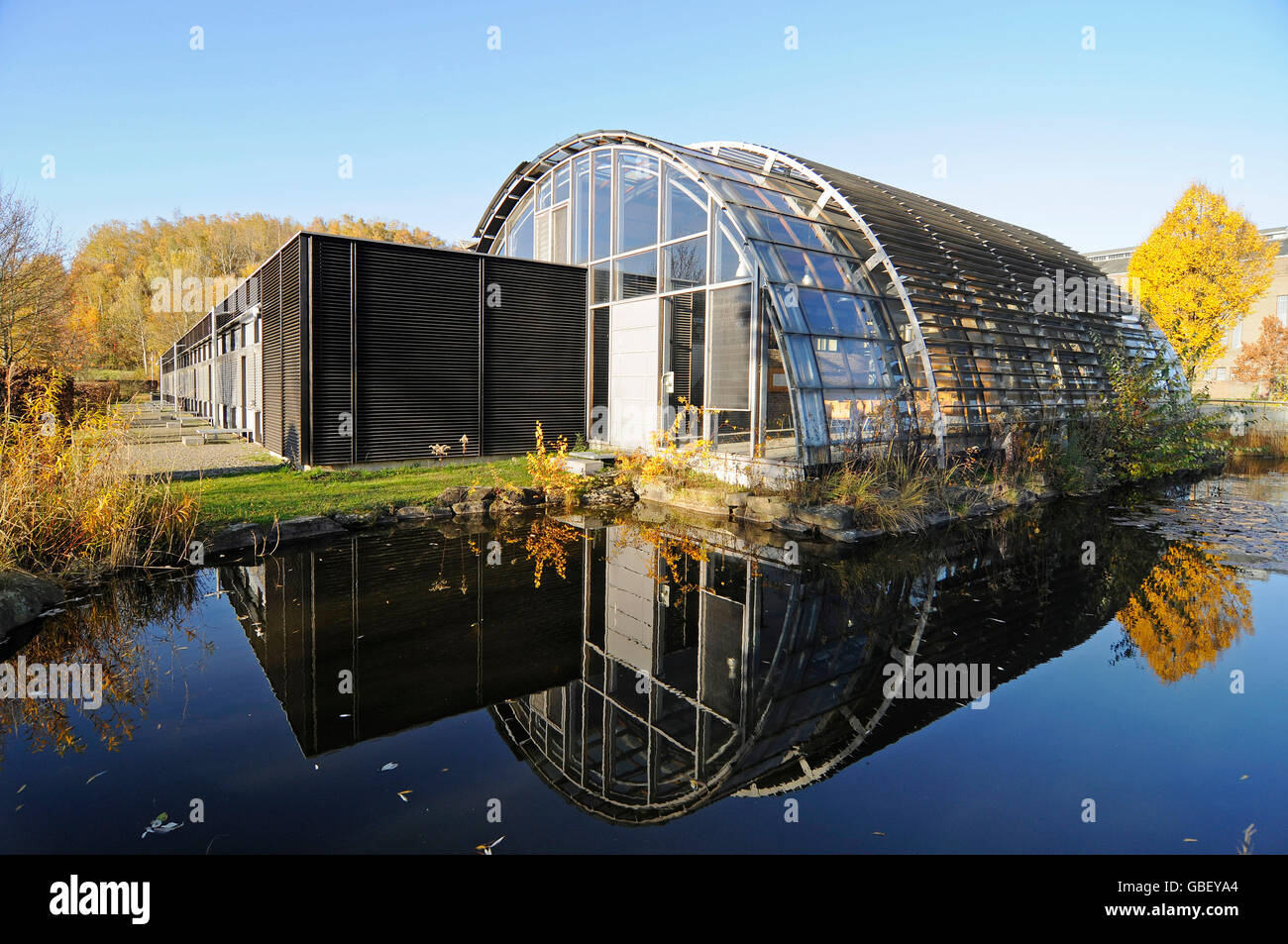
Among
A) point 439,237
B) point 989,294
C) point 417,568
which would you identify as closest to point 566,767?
point 417,568

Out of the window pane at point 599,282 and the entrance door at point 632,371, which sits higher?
the window pane at point 599,282

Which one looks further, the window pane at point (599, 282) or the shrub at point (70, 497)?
the window pane at point (599, 282)

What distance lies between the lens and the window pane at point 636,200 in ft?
42.1

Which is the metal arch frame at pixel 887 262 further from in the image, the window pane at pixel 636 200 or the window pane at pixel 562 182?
the window pane at pixel 562 182

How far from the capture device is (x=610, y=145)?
13555 millimetres

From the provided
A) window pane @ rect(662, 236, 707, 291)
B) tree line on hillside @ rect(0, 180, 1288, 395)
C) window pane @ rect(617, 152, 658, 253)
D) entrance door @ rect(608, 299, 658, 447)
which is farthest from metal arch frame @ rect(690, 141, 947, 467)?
tree line on hillside @ rect(0, 180, 1288, 395)

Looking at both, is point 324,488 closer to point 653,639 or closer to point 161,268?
point 653,639

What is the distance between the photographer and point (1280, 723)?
13.4 ft

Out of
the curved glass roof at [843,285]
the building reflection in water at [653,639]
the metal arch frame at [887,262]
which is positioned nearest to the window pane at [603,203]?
the curved glass roof at [843,285]

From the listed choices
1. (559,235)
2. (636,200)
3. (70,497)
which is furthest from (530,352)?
(70,497)

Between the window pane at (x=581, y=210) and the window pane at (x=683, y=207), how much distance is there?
2646 millimetres

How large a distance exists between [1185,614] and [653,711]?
486 cm

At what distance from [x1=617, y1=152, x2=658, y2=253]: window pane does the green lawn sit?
483 cm
